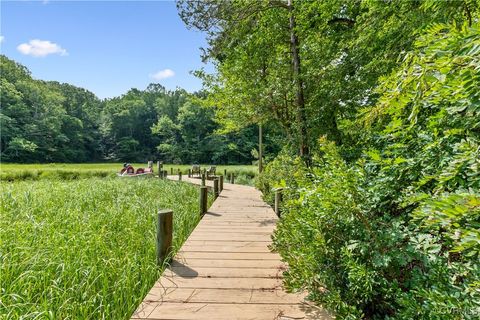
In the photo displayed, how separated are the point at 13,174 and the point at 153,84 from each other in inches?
2239

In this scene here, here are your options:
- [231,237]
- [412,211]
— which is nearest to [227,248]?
[231,237]

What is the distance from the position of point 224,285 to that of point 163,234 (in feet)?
3.29

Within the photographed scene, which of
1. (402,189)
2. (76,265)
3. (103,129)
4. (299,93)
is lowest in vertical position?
(76,265)

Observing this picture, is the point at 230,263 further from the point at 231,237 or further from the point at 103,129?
the point at 103,129

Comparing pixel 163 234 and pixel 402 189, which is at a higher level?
pixel 402 189

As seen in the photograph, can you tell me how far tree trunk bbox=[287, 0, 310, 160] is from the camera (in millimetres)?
5675

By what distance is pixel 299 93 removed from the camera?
588 cm

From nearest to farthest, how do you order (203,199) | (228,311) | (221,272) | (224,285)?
(228,311), (224,285), (221,272), (203,199)

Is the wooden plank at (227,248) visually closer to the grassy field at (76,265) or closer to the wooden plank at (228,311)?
the grassy field at (76,265)

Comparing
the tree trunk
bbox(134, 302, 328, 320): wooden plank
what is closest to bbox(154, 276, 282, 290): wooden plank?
bbox(134, 302, 328, 320): wooden plank

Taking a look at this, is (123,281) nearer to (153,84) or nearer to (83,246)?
(83,246)

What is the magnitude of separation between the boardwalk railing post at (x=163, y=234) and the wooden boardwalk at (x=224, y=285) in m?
0.17

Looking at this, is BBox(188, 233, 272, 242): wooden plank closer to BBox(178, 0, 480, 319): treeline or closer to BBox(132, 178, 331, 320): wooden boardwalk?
BBox(132, 178, 331, 320): wooden boardwalk

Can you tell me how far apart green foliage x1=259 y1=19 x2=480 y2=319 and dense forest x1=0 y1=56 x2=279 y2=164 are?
97.2 ft
